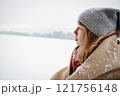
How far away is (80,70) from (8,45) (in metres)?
1.70

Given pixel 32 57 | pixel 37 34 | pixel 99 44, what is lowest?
pixel 32 57

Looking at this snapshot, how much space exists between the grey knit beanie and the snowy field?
2.84 feet

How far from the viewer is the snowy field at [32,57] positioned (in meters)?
1.24

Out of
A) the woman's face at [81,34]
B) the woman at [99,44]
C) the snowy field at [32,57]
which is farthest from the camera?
the snowy field at [32,57]

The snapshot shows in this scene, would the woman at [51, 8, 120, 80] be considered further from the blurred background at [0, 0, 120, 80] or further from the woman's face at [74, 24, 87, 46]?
the blurred background at [0, 0, 120, 80]

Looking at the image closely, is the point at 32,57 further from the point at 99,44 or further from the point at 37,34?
the point at 99,44

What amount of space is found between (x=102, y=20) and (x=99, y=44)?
4.4 inches

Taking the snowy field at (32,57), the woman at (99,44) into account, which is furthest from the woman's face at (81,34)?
the snowy field at (32,57)

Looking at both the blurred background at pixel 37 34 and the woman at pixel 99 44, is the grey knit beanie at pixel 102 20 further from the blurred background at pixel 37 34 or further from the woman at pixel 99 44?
the blurred background at pixel 37 34

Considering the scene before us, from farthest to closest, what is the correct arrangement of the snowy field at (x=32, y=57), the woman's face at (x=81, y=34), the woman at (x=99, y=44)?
1. the snowy field at (x=32, y=57)
2. the woman's face at (x=81, y=34)
3. the woman at (x=99, y=44)

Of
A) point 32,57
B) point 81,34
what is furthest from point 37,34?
point 81,34

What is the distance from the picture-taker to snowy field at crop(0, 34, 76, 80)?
4.08 ft

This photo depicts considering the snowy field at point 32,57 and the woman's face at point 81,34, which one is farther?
the snowy field at point 32,57

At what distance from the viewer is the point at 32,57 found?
154 cm
